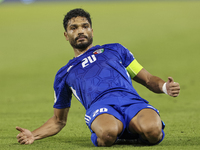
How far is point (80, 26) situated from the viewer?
16.5ft

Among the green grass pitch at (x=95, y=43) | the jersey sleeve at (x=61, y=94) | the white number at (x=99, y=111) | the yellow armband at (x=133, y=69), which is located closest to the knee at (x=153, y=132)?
the green grass pitch at (x=95, y=43)

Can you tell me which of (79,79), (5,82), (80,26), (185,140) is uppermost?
(80,26)

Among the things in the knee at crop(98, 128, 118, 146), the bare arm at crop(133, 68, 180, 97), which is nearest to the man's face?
the bare arm at crop(133, 68, 180, 97)

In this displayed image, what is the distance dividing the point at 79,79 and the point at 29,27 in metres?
23.2

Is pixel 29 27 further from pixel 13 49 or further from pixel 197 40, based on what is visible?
pixel 197 40

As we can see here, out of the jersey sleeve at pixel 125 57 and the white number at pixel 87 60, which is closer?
the white number at pixel 87 60

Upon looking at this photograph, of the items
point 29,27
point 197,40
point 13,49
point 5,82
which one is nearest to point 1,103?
point 5,82

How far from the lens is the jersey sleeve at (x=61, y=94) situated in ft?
16.0

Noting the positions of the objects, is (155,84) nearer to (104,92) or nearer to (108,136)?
(104,92)

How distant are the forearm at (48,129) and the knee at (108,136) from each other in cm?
87

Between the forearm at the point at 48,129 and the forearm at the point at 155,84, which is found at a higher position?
the forearm at the point at 155,84

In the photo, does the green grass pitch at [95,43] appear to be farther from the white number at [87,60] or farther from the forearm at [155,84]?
the white number at [87,60]

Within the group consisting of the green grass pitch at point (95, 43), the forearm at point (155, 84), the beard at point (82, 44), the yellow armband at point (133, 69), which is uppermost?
the beard at point (82, 44)

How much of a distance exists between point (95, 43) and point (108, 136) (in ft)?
57.3
